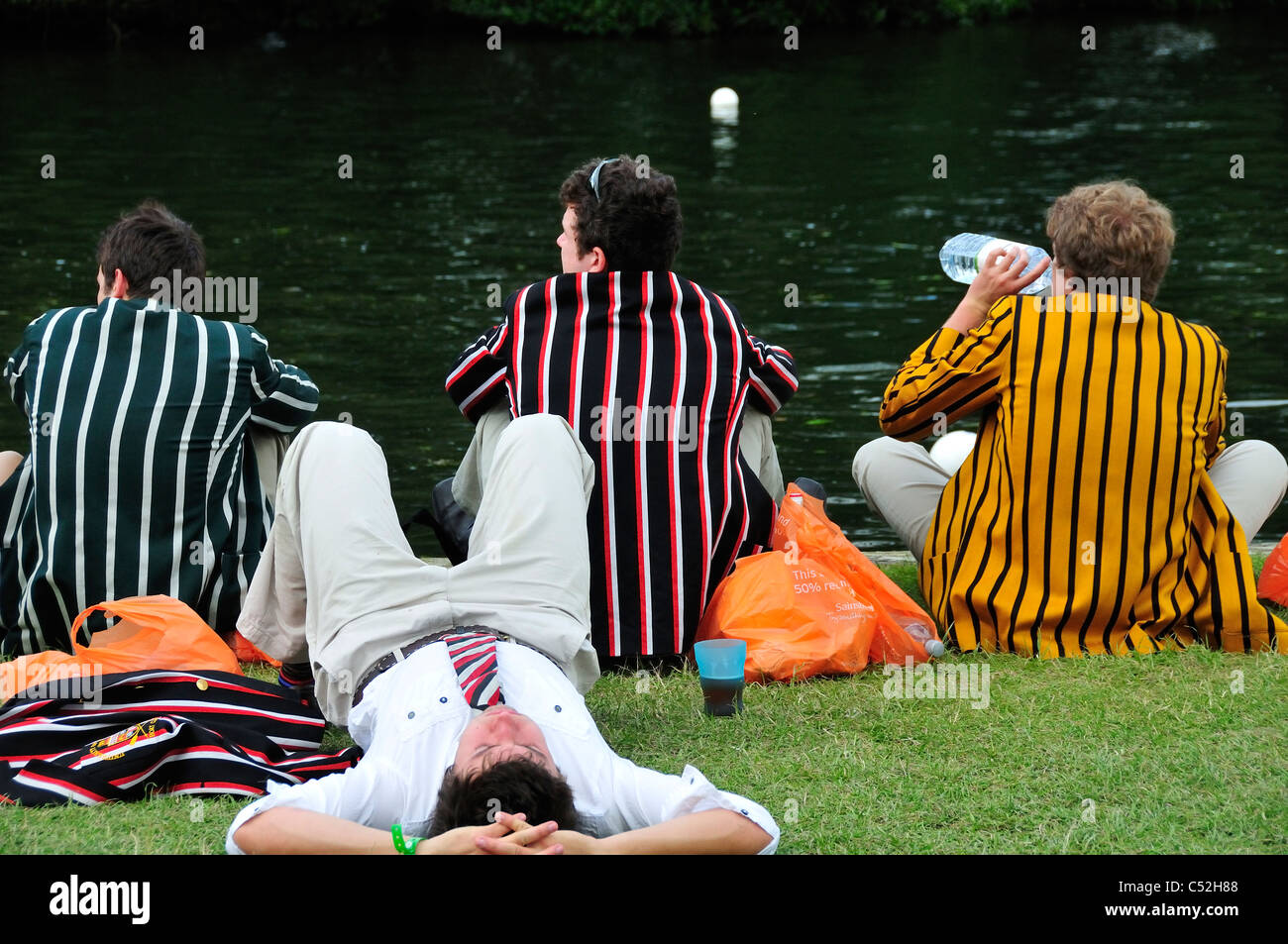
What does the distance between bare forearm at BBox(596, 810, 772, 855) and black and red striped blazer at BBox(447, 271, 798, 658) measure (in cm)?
148

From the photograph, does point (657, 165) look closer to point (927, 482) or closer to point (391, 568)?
point (927, 482)

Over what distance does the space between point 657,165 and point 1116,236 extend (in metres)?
12.9

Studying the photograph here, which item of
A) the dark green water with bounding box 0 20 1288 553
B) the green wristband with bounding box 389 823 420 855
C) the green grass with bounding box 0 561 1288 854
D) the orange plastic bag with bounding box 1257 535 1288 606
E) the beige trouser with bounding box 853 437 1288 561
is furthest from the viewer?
the dark green water with bounding box 0 20 1288 553

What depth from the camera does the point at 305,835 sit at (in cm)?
296

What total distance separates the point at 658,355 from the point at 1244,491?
Answer: 1728mm

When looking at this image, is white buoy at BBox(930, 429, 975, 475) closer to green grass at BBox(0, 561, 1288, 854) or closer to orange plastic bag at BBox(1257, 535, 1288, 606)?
orange plastic bag at BBox(1257, 535, 1288, 606)

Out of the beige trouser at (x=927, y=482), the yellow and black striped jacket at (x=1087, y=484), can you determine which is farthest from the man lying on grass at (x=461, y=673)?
the beige trouser at (x=927, y=482)

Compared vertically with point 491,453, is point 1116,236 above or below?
above

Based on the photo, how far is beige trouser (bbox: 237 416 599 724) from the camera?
148 inches

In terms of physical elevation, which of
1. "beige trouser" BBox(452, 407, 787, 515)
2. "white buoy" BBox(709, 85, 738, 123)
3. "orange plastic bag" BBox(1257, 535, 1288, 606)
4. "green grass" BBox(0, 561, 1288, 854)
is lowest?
"green grass" BBox(0, 561, 1288, 854)

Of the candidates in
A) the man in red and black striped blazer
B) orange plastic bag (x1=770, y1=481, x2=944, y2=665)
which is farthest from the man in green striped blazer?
orange plastic bag (x1=770, y1=481, x2=944, y2=665)

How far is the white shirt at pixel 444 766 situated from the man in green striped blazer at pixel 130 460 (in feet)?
4.06

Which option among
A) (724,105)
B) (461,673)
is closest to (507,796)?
(461,673)
